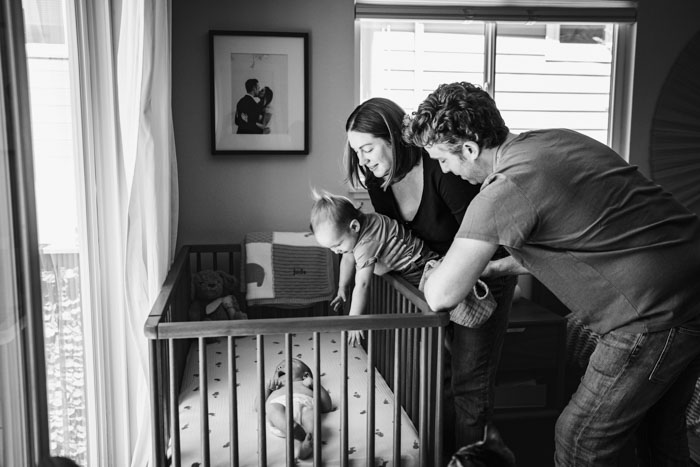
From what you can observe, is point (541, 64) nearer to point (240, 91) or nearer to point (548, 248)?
point (240, 91)

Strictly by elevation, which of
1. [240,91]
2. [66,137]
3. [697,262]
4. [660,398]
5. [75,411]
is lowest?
[75,411]

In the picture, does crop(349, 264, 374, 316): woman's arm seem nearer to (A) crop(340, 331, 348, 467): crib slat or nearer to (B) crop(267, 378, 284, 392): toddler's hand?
(B) crop(267, 378, 284, 392): toddler's hand

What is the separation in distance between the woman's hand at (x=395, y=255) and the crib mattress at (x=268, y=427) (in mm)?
423

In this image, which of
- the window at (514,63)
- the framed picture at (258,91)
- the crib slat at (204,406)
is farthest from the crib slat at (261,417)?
the window at (514,63)

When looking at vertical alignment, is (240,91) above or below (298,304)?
above

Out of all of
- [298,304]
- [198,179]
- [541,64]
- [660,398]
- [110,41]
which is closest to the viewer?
[660,398]

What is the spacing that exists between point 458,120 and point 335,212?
580 millimetres

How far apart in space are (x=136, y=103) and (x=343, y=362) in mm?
971

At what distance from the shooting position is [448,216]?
1813 mm

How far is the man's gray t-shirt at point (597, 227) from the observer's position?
131 centimetres

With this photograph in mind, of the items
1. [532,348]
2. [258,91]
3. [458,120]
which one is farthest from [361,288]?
[258,91]

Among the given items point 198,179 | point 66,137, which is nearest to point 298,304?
point 198,179

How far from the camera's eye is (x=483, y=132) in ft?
4.71

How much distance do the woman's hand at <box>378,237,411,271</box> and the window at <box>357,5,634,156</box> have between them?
126cm
